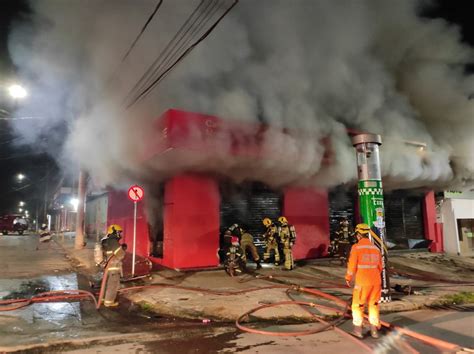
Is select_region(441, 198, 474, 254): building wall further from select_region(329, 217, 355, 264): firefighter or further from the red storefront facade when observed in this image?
the red storefront facade

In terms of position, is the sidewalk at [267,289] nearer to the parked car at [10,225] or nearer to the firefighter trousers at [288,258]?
the firefighter trousers at [288,258]

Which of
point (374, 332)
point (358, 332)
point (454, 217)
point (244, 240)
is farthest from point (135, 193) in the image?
point (454, 217)

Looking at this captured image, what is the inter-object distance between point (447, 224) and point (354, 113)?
5.86 meters

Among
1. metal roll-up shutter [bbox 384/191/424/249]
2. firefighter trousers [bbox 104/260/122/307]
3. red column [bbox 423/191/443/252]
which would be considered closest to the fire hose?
firefighter trousers [bbox 104/260/122/307]

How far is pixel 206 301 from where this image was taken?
532 cm

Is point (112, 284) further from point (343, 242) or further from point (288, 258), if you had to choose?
point (343, 242)

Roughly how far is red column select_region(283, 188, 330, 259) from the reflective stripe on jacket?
552cm

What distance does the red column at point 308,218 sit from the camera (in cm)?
955

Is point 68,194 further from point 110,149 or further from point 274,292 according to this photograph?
point 274,292

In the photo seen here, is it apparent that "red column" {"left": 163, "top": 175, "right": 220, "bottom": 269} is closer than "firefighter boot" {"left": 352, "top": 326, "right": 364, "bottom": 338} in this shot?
No

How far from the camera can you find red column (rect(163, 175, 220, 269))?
805 cm

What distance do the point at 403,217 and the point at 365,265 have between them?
8774mm

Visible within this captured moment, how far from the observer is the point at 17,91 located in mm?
8305

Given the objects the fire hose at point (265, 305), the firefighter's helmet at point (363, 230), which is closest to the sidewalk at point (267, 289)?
the fire hose at point (265, 305)
